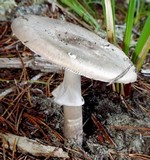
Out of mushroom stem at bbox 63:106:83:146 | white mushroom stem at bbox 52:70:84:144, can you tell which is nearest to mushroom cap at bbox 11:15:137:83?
white mushroom stem at bbox 52:70:84:144

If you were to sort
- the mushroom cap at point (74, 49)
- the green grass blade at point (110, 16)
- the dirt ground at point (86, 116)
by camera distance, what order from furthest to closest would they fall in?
1. the green grass blade at point (110, 16)
2. the dirt ground at point (86, 116)
3. the mushroom cap at point (74, 49)

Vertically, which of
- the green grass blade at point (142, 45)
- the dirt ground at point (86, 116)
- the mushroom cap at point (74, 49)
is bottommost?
the dirt ground at point (86, 116)

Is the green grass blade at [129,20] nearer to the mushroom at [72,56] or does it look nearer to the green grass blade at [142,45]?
the green grass blade at [142,45]

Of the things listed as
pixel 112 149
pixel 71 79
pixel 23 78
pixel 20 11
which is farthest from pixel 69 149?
pixel 20 11

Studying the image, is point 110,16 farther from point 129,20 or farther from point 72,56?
point 72,56

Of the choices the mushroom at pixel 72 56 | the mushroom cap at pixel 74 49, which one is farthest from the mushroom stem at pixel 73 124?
the mushroom cap at pixel 74 49

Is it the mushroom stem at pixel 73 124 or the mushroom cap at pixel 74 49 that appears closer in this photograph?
the mushroom cap at pixel 74 49
